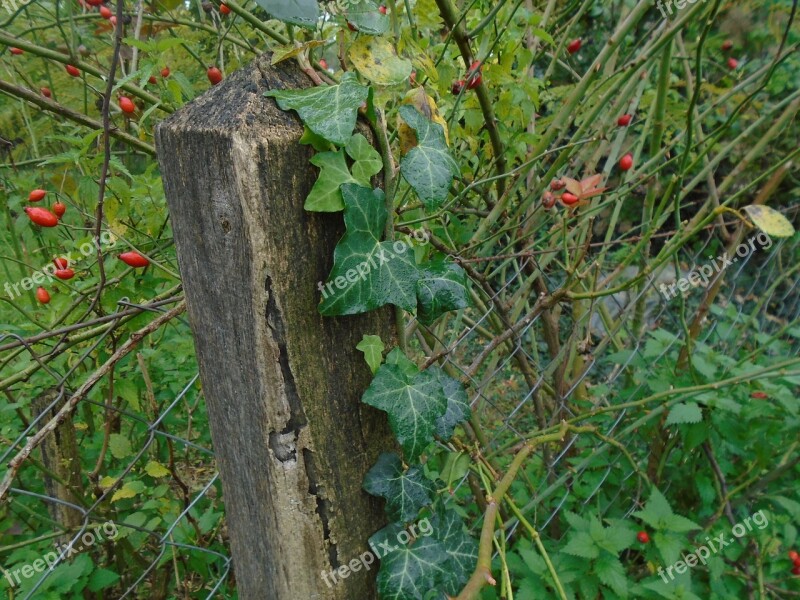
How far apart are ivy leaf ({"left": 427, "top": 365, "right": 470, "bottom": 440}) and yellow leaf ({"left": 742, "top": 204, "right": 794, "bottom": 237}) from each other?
0.82 meters

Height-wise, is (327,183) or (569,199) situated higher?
(327,183)

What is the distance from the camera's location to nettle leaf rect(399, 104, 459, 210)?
0.83 meters

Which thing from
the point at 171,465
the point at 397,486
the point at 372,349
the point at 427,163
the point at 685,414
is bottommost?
the point at 685,414

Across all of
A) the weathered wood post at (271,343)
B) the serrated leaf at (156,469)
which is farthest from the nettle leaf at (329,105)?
the serrated leaf at (156,469)

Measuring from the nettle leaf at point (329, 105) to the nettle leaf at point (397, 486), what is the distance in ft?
1.76

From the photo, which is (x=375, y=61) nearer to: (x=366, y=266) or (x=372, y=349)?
(x=366, y=266)

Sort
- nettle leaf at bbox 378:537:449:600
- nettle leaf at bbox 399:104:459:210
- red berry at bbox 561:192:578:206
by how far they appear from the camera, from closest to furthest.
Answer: nettle leaf at bbox 399:104:459:210 → nettle leaf at bbox 378:537:449:600 → red berry at bbox 561:192:578:206

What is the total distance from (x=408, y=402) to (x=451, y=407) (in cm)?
22

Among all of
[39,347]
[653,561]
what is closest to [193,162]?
[39,347]

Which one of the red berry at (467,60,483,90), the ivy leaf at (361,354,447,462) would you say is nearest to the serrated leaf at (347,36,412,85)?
the ivy leaf at (361,354,447,462)

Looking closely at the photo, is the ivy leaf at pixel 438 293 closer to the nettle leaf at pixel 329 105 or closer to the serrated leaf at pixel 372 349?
the serrated leaf at pixel 372 349

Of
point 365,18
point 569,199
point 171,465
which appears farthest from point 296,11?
point 171,465

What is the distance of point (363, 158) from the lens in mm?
778

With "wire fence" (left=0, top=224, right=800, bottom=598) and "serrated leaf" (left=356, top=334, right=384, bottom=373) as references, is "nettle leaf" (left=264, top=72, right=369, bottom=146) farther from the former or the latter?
"wire fence" (left=0, top=224, right=800, bottom=598)
